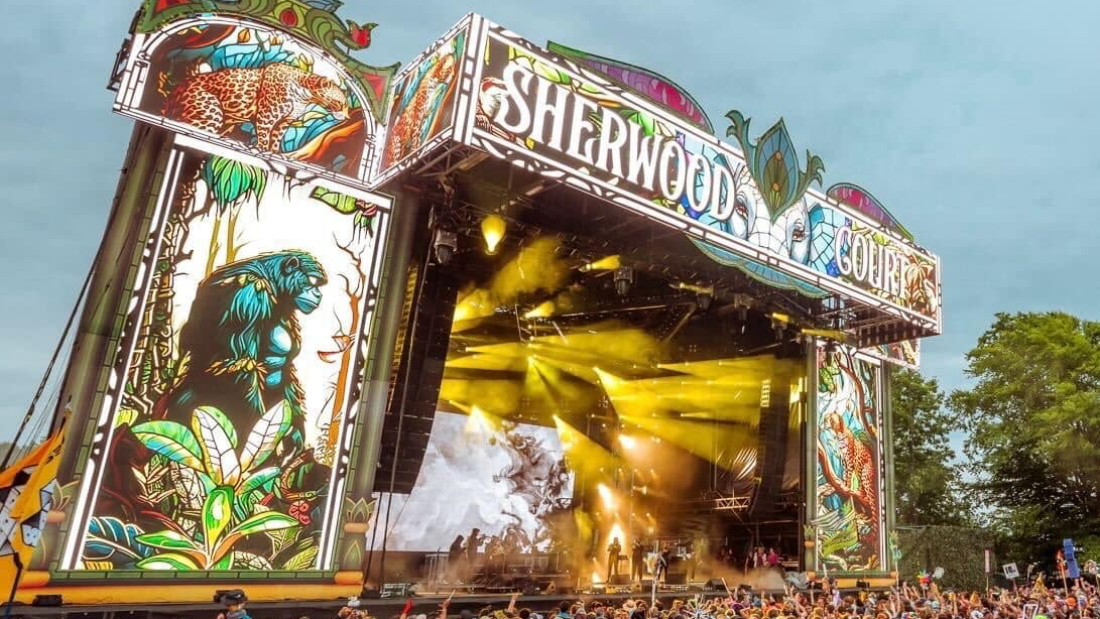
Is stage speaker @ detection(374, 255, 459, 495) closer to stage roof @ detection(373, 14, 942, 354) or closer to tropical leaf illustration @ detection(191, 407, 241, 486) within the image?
stage roof @ detection(373, 14, 942, 354)

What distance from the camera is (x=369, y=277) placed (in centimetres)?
1040

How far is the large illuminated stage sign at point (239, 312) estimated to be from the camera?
8312 mm

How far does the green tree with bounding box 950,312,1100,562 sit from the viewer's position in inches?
941

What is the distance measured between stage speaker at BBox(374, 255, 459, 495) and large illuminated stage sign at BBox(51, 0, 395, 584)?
104 cm

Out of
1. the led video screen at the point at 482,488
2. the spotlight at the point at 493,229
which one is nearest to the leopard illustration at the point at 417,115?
the spotlight at the point at 493,229

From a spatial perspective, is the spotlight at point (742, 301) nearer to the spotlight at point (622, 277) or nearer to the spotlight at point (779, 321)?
the spotlight at point (779, 321)

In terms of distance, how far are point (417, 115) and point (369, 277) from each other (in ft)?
7.84

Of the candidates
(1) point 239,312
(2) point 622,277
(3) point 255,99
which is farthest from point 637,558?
(3) point 255,99

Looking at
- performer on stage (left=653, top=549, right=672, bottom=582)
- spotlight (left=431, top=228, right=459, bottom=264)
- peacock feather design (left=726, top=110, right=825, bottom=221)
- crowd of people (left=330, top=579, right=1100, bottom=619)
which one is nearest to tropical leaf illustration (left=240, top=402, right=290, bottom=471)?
crowd of people (left=330, top=579, right=1100, bottom=619)

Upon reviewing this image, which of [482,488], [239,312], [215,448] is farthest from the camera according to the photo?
[482,488]

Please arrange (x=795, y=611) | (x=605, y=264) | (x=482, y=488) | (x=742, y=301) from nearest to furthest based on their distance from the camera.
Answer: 1. (x=795, y=611)
2. (x=605, y=264)
3. (x=742, y=301)
4. (x=482, y=488)

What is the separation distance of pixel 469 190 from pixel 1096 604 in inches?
428

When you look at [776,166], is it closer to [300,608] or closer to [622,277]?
[622,277]

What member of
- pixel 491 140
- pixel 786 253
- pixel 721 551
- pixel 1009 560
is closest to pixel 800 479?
pixel 721 551
